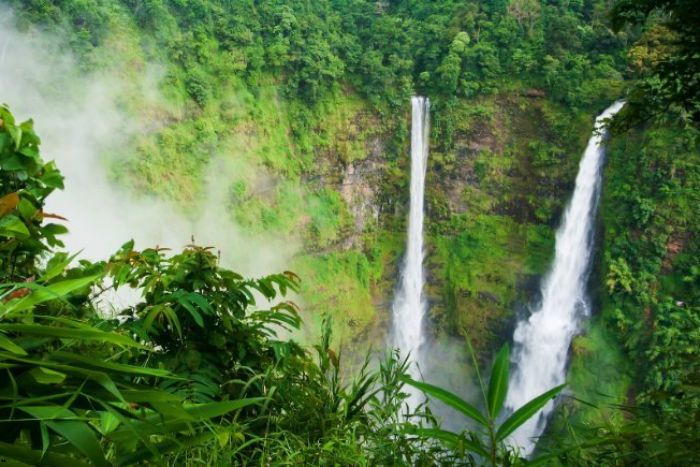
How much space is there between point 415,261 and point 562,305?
16.0ft

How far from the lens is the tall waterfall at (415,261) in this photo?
1544 cm

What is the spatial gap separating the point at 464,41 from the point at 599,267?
26.4ft

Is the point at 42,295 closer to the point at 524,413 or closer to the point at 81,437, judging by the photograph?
the point at 81,437

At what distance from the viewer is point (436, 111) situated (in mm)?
15328

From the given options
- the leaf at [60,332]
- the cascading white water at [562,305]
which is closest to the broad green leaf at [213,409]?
the leaf at [60,332]

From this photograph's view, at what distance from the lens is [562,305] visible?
1299cm

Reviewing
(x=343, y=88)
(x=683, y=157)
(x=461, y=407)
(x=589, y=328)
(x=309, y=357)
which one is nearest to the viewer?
(x=461, y=407)

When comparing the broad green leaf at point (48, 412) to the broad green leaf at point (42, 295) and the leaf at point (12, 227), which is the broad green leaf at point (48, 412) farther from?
the leaf at point (12, 227)

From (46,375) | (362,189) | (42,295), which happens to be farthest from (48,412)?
(362,189)

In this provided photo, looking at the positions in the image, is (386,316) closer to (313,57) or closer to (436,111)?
(436,111)

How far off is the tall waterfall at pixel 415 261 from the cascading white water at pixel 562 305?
345 cm

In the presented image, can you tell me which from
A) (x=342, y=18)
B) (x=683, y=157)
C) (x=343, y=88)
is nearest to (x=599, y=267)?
(x=683, y=157)

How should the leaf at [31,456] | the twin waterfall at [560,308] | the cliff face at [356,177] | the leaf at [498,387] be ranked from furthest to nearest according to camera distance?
the cliff face at [356,177]
the twin waterfall at [560,308]
the leaf at [498,387]
the leaf at [31,456]

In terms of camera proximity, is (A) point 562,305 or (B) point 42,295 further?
(A) point 562,305
